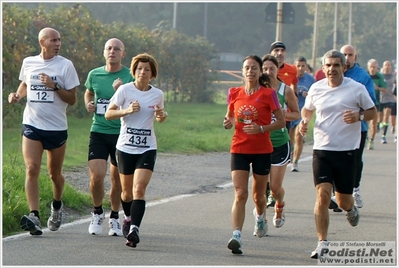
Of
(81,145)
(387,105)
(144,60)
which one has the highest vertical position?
(144,60)

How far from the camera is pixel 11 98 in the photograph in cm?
970

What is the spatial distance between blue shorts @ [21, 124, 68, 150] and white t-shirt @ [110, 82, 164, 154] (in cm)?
89

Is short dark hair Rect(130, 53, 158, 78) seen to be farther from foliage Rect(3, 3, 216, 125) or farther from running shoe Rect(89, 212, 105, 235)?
foliage Rect(3, 3, 216, 125)

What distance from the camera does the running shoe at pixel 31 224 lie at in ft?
30.9

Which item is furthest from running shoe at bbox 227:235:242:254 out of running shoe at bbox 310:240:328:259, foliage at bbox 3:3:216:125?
foliage at bbox 3:3:216:125

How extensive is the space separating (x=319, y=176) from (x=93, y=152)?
8.03ft

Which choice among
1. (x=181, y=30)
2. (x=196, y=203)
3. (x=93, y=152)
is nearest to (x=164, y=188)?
(x=196, y=203)

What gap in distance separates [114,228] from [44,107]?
143 centimetres

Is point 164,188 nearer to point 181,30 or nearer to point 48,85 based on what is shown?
point 48,85

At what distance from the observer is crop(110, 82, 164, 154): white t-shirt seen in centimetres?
924

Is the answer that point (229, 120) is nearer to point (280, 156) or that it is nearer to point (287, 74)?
point (280, 156)

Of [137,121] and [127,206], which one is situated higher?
[137,121]

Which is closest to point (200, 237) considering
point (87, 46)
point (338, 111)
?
point (338, 111)

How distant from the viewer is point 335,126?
8961 mm
